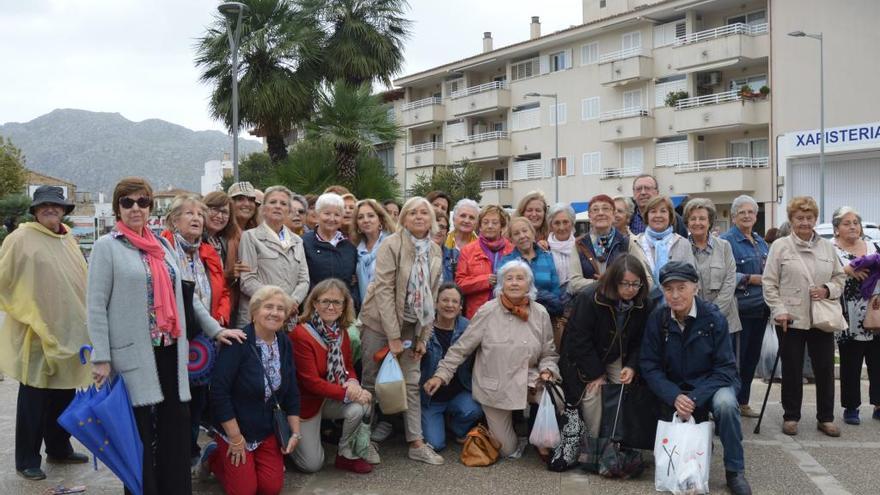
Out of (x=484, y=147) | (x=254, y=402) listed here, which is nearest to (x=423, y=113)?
(x=484, y=147)

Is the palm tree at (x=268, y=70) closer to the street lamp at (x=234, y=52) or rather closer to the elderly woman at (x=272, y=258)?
the street lamp at (x=234, y=52)

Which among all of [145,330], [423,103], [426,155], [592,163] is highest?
[423,103]

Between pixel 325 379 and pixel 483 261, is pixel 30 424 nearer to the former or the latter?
pixel 325 379

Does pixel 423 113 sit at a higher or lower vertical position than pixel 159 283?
higher

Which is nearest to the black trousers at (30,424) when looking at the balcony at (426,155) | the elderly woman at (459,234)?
the elderly woman at (459,234)

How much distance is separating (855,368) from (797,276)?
3.88 ft

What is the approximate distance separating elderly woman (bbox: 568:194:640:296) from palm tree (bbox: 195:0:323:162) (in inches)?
645

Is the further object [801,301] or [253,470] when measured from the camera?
[801,301]

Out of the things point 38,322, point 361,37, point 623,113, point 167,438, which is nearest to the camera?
point 167,438

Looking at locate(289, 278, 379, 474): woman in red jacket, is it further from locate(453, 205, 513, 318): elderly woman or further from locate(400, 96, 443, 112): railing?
locate(400, 96, 443, 112): railing

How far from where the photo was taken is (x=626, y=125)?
3566 centimetres

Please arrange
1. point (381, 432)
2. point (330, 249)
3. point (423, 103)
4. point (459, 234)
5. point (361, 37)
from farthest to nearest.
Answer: point (423, 103) → point (361, 37) → point (459, 234) → point (330, 249) → point (381, 432)

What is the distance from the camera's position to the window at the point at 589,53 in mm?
38656

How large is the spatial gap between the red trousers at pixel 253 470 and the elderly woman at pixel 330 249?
162cm
